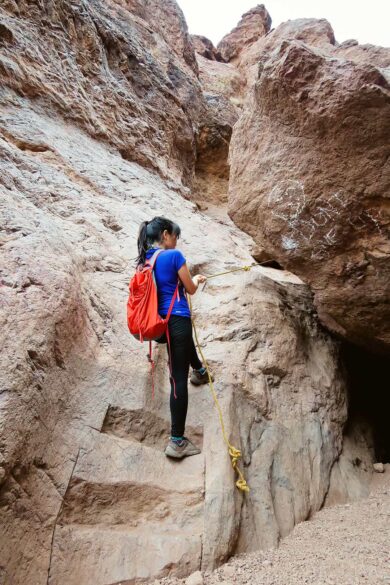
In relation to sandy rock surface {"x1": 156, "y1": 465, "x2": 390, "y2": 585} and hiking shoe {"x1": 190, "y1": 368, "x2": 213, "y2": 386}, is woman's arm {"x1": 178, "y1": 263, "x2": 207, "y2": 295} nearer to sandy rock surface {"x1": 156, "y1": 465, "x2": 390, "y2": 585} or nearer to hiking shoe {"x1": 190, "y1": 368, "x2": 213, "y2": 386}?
hiking shoe {"x1": 190, "y1": 368, "x2": 213, "y2": 386}

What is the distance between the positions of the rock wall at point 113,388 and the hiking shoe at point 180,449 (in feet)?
0.26

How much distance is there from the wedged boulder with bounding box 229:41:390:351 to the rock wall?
97 centimetres

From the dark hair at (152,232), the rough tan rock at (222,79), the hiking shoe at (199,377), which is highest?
the rough tan rock at (222,79)

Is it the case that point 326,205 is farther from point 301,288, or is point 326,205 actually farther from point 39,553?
point 39,553

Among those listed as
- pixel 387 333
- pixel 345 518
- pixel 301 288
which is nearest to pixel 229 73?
pixel 301 288

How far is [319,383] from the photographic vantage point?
16.9 ft

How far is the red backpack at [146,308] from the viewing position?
3480mm

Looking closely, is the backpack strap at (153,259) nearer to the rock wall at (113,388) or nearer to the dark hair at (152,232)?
the dark hair at (152,232)

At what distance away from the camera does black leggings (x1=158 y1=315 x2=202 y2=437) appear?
3.47m

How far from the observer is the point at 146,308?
3553 millimetres

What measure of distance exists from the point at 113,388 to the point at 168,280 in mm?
1106

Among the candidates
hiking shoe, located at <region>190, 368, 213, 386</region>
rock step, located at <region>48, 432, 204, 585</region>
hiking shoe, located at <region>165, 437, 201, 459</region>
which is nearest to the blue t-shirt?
hiking shoe, located at <region>190, 368, 213, 386</region>

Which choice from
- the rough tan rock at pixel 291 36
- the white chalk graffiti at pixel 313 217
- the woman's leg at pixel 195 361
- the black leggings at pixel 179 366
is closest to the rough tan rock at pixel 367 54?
the white chalk graffiti at pixel 313 217

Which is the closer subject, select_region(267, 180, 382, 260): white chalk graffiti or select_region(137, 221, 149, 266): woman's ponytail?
select_region(137, 221, 149, 266): woman's ponytail
